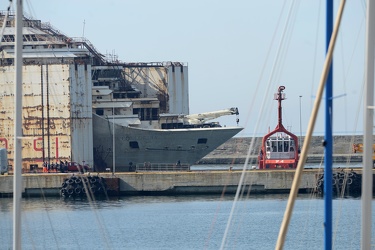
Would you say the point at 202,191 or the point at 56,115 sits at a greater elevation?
the point at 56,115

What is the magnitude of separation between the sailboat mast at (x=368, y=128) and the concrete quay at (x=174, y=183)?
50.0 m

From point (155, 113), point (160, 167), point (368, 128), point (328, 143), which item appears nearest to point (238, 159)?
point (155, 113)

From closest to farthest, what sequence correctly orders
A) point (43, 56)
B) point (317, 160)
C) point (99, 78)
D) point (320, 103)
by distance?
point (320, 103) → point (43, 56) → point (99, 78) → point (317, 160)

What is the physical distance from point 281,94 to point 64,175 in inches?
653

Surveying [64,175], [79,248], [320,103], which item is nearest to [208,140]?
[64,175]

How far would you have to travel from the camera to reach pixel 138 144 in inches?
3415

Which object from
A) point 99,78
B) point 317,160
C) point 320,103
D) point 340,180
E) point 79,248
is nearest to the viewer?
point 320,103

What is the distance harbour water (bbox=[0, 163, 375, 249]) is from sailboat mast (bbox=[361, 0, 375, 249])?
17.2 meters

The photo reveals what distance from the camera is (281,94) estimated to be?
76750mm

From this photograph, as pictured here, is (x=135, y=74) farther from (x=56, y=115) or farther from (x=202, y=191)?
(x=202, y=191)

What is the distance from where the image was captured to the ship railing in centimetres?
8125

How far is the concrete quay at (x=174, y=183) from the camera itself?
68.3 meters

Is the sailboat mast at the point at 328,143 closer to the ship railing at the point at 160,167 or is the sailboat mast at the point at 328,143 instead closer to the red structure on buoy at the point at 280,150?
the red structure on buoy at the point at 280,150

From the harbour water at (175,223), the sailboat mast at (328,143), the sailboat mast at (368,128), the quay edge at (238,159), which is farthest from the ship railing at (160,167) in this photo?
the sailboat mast at (368,128)
